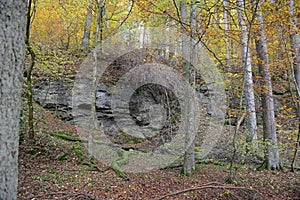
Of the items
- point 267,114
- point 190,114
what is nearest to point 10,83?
point 190,114

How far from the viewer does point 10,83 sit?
5.01ft

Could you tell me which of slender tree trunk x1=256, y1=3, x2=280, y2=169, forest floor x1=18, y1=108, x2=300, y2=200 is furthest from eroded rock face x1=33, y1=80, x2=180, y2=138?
slender tree trunk x1=256, y1=3, x2=280, y2=169

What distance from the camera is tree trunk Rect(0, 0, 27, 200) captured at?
149cm

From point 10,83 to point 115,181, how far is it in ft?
15.0

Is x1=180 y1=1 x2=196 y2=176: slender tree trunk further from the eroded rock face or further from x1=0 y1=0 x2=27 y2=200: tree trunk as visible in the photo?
x1=0 y1=0 x2=27 y2=200: tree trunk

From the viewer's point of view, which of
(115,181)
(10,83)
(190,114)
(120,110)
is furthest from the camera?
(120,110)

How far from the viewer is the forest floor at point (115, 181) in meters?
4.64

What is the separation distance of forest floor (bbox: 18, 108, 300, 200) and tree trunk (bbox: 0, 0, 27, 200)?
2.61 metres

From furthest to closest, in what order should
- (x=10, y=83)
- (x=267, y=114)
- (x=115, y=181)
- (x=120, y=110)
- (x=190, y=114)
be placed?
(x=120, y=110)
(x=267, y=114)
(x=190, y=114)
(x=115, y=181)
(x=10, y=83)

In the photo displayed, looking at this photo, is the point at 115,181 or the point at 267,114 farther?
the point at 267,114

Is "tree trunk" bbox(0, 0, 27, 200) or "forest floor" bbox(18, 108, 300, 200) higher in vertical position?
"tree trunk" bbox(0, 0, 27, 200)

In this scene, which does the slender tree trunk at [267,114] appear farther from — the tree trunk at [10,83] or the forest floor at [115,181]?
the tree trunk at [10,83]

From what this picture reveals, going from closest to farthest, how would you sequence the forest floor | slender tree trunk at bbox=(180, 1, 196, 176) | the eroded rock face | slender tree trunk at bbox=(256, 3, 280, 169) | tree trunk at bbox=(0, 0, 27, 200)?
1. tree trunk at bbox=(0, 0, 27, 200)
2. the forest floor
3. slender tree trunk at bbox=(180, 1, 196, 176)
4. slender tree trunk at bbox=(256, 3, 280, 169)
5. the eroded rock face

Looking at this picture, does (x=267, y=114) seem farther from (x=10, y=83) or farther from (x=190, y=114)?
(x=10, y=83)
